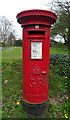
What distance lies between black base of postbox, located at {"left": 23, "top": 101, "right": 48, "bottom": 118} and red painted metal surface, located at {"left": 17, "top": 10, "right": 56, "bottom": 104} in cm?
8

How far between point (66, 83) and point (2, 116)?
1877 mm

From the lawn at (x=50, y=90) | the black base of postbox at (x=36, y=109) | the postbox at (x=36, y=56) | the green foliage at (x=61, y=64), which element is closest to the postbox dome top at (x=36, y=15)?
the postbox at (x=36, y=56)

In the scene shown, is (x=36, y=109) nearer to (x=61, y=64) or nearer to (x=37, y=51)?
(x=37, y=51)

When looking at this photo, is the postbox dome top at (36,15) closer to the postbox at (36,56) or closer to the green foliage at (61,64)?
the postbox at (36,56)

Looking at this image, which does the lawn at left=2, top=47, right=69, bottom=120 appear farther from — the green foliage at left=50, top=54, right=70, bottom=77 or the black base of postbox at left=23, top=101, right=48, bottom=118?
the black base of postbox at left=23, top=101, right=48, bottom=118

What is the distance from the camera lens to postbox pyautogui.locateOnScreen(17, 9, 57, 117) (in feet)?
6.10

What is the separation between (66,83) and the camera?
3.14m

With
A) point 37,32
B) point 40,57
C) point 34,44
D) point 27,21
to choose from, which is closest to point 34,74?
point 40,57

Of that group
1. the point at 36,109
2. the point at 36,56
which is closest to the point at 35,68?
the point at 36,56

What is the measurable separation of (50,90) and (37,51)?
1.42m

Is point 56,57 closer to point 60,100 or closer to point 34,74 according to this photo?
→ point 60,100

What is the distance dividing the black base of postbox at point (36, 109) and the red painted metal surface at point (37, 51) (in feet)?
0.26

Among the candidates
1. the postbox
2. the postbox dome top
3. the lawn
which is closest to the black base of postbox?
the postbox

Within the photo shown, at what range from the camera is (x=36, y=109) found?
2.09 m
